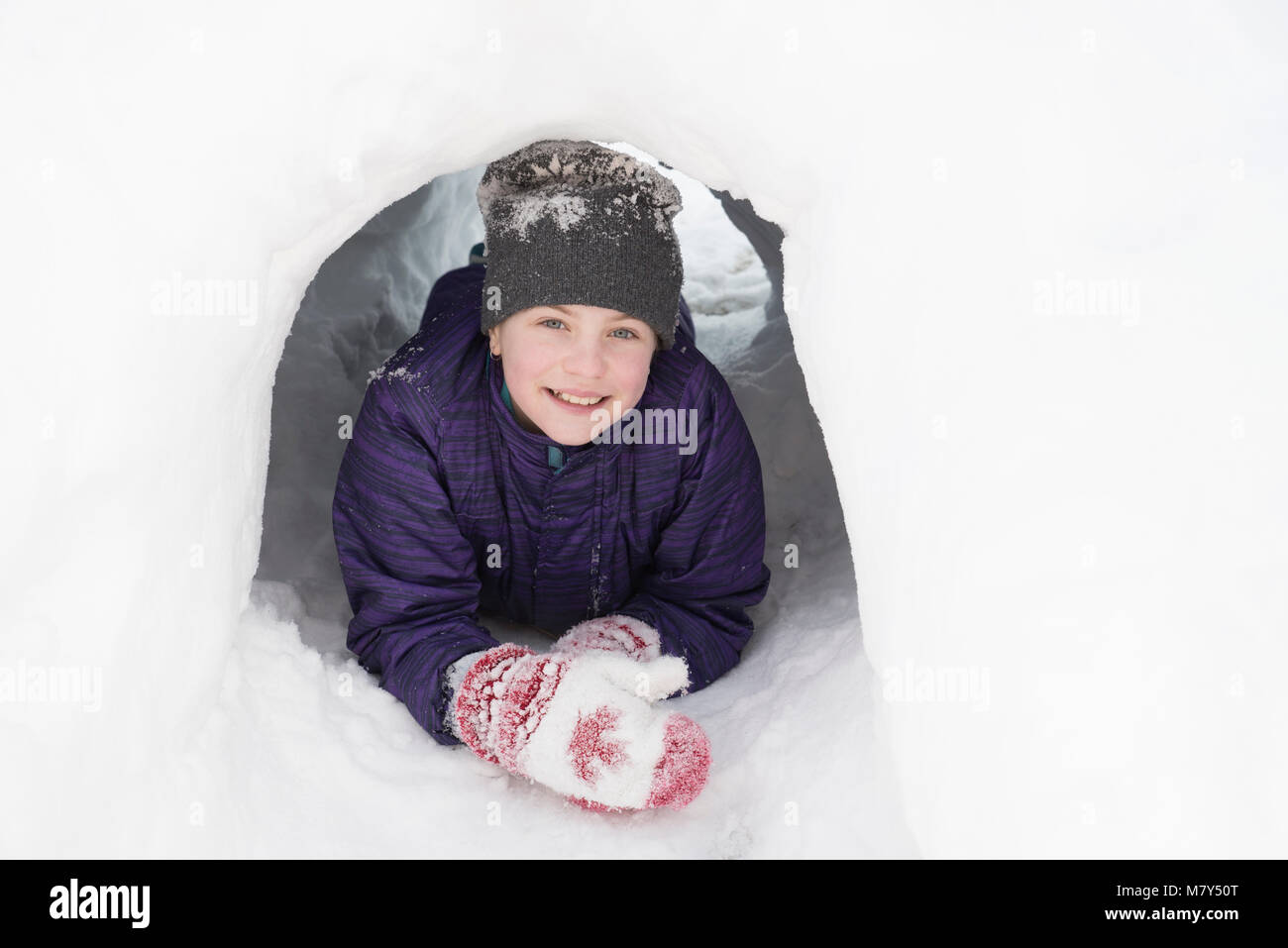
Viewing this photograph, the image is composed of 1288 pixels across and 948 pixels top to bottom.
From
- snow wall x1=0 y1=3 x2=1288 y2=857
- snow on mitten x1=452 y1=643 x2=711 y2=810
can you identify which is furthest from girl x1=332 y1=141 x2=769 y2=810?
snow wall x1=0 y1=3 x2=1288 y2=857

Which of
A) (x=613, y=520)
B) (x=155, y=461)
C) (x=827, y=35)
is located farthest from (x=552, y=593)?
(x=827, y=35)

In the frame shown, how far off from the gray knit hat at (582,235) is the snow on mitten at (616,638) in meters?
0.44

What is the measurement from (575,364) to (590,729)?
504 mm

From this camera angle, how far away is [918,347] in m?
1.05

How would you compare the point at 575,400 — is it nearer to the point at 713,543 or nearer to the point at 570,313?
the point at 570,313

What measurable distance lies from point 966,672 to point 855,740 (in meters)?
0.33

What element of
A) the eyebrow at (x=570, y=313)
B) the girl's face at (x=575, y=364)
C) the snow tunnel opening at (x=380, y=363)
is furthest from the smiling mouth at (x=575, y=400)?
the snow tunnel opening at (x=380, y=363)

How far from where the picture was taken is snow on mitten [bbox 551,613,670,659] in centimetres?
163

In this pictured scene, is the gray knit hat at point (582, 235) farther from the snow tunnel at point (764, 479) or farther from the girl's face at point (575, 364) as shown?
the snow tunnel at point (764, 479)

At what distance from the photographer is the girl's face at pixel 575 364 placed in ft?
5.03

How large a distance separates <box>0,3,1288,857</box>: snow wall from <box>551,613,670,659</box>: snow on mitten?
0.55 m
